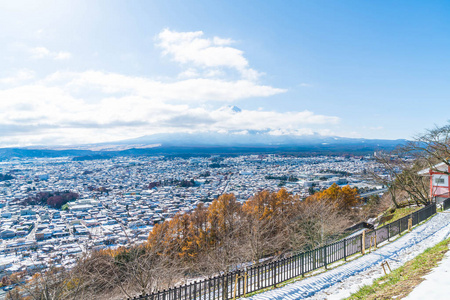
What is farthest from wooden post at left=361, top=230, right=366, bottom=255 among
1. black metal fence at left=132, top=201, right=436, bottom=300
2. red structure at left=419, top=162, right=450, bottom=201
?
red structure at left=419, top=162, right=450, bottom=201

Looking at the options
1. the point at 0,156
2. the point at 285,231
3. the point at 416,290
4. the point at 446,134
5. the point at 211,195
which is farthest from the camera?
the point at 0,156

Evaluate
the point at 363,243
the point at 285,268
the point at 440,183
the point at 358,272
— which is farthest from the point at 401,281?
the point at 440,183

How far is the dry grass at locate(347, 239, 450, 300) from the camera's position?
5990 millimetres

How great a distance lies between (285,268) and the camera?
960cm

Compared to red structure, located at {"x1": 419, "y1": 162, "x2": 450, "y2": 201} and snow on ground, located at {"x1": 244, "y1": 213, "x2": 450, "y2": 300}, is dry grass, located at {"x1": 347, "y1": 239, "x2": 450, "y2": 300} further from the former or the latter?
red structure, located at {"x1": 419, "y1": 162, "x2": 450, "y2": 201}

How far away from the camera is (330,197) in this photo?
31.0 metres

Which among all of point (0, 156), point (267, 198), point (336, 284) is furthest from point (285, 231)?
point (0, 156)

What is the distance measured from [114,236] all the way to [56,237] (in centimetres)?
777

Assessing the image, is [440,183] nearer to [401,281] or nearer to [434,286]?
[401,281]

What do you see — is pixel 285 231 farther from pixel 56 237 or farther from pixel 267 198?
pixel 56 237

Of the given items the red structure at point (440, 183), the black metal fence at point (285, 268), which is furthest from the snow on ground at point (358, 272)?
the red structure at point (440, 183)

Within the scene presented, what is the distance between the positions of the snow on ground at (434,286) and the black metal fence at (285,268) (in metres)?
3.81

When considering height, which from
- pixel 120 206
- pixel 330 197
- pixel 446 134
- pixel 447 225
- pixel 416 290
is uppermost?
pixel 446 134

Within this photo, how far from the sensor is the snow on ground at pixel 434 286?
528 cm
